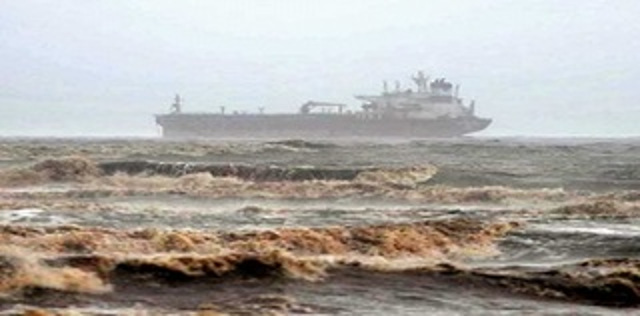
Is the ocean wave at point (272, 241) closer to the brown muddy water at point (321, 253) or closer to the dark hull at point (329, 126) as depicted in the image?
the brown muddy water at point (321, 253)

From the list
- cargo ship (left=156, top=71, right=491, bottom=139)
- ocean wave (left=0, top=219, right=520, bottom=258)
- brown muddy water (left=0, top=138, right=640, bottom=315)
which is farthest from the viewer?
cargo ship (left=156, top=71, right=491, bottom=139)

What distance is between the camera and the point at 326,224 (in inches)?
628

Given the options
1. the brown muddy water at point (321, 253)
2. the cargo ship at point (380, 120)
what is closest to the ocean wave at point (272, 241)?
the brown muddy water at point (321, 253)

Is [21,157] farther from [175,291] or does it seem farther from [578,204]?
[175,291]

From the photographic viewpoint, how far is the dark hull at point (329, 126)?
365 feet

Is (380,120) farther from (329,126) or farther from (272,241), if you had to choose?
(272,241)

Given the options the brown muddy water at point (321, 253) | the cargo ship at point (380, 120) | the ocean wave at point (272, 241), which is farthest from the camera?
the cargo ship at point (380, 120)

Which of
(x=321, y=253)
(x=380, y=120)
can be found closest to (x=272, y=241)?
(x=321, y=253)

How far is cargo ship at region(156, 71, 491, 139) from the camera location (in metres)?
110

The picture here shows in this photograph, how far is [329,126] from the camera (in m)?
→ 114

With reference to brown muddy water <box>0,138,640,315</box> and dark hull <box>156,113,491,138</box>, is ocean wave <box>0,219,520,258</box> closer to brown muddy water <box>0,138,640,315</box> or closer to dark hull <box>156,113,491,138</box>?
brown muddy water <box>0,138,640,315</box>

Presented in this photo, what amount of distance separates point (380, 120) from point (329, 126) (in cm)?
706

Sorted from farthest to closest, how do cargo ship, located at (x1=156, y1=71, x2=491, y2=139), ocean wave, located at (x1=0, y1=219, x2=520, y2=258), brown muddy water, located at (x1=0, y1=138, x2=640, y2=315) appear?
cargo ship, located at (x1=156, y1=71, x2=491, y2=139) < ocean wave, located at (x1=0, y1=219, x2=520, y2=258) < brown muddy water, located at (x1=0, y1=138, x2=640, y2=315)

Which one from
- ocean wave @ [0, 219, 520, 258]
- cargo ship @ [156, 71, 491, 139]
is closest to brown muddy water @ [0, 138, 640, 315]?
ocean wave @ [0, 219, 520, 258]
